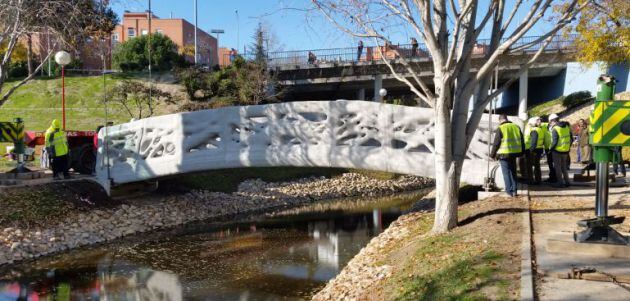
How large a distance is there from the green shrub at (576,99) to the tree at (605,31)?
19564 millimetres

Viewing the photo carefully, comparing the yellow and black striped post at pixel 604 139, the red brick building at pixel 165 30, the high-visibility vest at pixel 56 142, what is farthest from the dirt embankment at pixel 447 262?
the red brick building at pixel 165 30

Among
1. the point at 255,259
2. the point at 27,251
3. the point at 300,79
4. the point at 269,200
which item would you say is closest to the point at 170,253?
the point at 255,259

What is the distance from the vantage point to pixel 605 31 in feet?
58.1

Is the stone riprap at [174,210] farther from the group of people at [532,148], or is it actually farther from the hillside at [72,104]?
the hillside at [72,104]

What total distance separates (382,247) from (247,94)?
79.1ft

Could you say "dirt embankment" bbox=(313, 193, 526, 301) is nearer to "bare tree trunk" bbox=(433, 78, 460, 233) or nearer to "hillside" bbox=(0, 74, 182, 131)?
"bare tree trunk" bbox=(433, 78, 460, 233)

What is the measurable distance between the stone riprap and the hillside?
1576 cm

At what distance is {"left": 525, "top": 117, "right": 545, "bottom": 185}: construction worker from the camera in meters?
13.4

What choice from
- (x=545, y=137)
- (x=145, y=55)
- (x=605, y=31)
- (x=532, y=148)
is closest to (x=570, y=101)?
(x=605, y=31)

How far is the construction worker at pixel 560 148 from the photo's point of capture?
508 inches

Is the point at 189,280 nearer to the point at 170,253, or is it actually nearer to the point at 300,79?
the point at 170,253

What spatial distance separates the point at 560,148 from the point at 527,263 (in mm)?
7397

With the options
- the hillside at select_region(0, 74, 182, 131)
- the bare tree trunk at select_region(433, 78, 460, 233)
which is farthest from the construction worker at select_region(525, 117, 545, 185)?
the hillside at select_region(0, 74, 182, 131)

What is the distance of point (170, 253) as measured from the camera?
12930 millimetres
